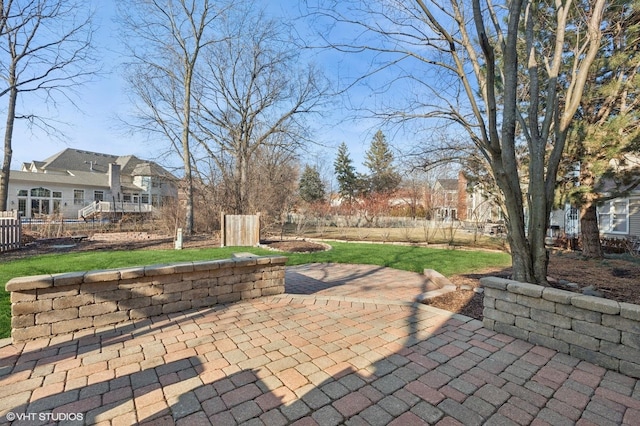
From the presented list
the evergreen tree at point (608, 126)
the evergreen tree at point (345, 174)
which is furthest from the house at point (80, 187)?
the evergreen tree at point (608, 126)

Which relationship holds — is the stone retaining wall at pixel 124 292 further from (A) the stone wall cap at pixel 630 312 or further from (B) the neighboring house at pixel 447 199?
(B) the neighboring house at pixel 447 199

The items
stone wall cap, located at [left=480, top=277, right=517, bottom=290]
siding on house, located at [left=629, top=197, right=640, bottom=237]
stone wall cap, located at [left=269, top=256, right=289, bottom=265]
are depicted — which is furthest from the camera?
siding on house, located at [left=629, top=197, right=640, bottom=237]

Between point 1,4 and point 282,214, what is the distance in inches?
481

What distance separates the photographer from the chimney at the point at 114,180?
31453mm

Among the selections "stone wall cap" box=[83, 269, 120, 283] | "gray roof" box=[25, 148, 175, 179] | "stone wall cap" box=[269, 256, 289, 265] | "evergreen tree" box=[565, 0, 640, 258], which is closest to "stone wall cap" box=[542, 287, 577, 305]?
"stone wall cap" box=[269, 256, 289, 265]

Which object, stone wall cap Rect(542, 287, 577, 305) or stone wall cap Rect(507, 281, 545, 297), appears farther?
stone wall cap Rect(507, 281, 545, 297)

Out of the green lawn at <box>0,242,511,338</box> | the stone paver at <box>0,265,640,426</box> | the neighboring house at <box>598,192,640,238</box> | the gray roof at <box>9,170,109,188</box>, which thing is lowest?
the stone paver at <box>0,265,640,426</box>

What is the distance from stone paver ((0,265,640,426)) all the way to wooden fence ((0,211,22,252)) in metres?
8.77

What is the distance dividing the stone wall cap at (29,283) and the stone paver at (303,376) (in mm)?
539

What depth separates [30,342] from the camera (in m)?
2.84

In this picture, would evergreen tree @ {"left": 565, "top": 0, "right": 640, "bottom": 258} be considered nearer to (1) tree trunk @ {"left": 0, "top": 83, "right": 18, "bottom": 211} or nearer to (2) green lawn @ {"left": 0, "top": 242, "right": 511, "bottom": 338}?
(2) green lawn @ {"left": 0, "top": 242, "right": 511, "bottom": 338}

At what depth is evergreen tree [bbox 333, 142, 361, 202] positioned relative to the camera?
37.3m

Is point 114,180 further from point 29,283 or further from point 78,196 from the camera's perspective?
point 29,283

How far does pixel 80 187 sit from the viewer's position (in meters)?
29.7
